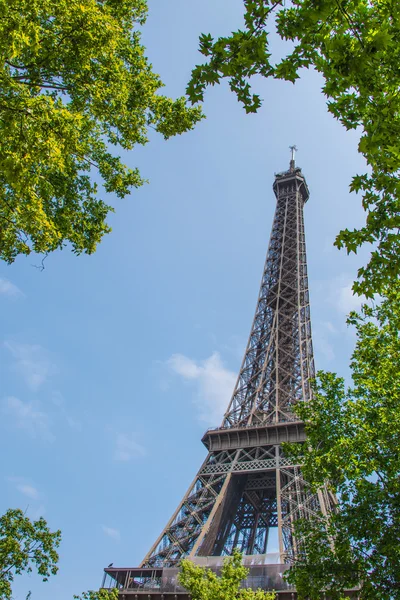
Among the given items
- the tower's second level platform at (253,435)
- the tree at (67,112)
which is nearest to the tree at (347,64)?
the tree at (67,112)

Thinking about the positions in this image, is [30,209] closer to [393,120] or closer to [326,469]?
[393,120]

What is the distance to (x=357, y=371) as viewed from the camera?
16.1 metres

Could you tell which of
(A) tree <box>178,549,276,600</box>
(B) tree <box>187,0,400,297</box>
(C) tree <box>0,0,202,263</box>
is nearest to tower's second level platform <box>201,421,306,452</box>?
(A) tree <box>178,549,276,600</box>

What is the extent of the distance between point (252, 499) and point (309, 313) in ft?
62.0

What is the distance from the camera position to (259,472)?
115 ft

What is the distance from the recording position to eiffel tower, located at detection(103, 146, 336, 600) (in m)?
28.2

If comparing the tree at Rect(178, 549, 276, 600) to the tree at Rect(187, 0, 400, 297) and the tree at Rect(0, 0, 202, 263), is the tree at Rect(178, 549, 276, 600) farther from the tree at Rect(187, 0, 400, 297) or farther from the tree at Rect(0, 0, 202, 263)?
the tree at Rect(187, 0, 400, 297)

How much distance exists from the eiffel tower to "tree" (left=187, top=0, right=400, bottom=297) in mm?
17120

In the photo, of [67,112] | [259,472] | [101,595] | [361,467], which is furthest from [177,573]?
[67,112]

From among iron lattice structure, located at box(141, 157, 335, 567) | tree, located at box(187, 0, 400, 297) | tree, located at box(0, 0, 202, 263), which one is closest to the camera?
tree, located at box(187, 0, 400, 297)

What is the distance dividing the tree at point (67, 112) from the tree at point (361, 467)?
6.98 meters

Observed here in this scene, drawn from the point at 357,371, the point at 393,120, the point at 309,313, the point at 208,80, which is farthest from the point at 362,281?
the point at 309,313

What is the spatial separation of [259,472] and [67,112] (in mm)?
30947

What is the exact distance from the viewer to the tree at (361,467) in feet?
40.6
